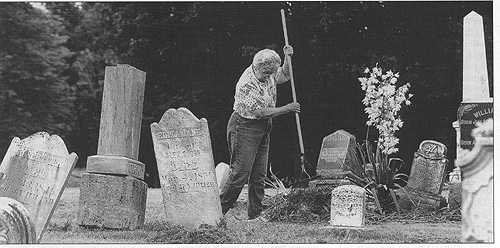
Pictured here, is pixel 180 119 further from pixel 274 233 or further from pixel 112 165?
pixel 274 233

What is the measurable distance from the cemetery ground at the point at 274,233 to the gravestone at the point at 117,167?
16 centimetres

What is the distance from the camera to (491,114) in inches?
255

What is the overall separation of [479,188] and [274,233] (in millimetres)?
2153

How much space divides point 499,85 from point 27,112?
8.92 metres

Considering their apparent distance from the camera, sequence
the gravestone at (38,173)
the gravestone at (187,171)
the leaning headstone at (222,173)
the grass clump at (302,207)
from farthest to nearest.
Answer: the leaning headstone at (222,173)
the grass clump at (302,207)
the gravestone at (187,171)
the gravestone at (38,173)

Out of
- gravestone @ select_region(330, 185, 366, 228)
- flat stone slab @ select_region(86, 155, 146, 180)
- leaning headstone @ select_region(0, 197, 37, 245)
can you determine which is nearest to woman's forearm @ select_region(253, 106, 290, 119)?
gravestone @ select_region(330, 185, 366, 228)

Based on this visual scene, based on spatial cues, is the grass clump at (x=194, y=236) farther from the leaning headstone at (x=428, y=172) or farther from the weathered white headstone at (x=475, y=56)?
the weathered white headstone at (x=475, y=56)

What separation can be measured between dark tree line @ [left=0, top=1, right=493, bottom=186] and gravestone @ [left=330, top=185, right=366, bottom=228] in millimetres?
5093

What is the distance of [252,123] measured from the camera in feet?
26.4

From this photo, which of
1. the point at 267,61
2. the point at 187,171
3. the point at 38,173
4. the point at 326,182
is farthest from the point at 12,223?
the point at 326,182

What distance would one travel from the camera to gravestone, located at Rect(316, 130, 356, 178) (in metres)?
10.5

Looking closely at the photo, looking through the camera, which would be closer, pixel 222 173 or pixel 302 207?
pixel 302 207

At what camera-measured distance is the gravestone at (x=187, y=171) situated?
7.46 m

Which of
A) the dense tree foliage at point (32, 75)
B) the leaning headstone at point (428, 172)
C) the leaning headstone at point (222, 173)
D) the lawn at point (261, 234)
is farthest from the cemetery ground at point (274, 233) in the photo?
the dense tree foliage at point (32, 75)
